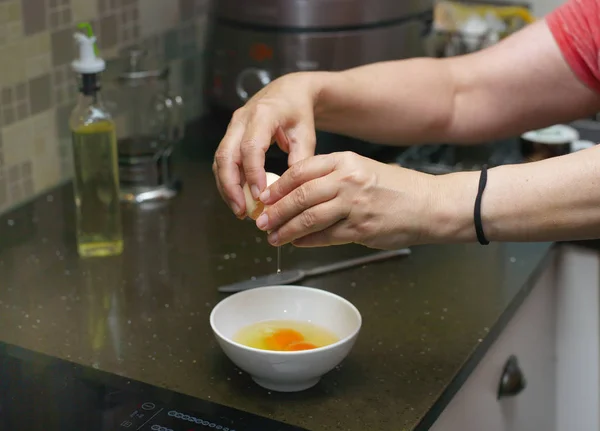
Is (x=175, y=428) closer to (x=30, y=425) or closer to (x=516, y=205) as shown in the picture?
(x=30, y=425)

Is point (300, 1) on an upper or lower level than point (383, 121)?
upper

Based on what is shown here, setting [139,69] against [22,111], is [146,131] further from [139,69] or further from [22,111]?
[22,111]

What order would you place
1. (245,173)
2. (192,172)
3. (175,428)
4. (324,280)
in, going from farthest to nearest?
(192,172), (324,280), (245,173), (175,428)

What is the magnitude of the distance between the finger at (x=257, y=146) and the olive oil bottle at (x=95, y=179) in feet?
0.99

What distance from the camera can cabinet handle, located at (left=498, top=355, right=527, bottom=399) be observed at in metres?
1.23

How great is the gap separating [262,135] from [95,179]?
0.35 m

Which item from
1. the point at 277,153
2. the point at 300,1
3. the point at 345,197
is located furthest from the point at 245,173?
the point at 300,1

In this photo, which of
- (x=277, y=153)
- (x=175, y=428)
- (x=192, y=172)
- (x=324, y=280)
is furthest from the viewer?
(x=192, y=172)

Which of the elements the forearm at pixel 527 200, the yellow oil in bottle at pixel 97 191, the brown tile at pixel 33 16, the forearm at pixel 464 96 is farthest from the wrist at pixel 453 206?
the brown tile at pixel 33 16

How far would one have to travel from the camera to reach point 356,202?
3.12ft

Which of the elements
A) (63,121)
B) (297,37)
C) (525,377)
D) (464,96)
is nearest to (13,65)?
(63,121)

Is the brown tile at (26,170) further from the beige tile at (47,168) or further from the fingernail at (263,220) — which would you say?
the fingernail at (263,220)

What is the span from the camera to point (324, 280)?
125 centimetres

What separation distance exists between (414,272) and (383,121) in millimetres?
215
